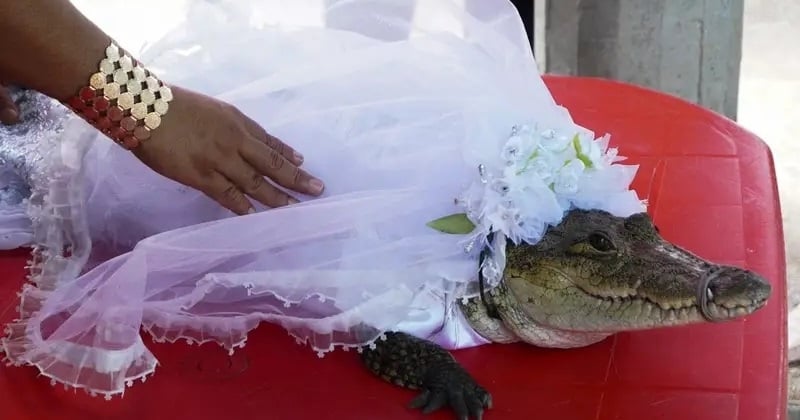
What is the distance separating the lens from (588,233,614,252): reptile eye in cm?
97

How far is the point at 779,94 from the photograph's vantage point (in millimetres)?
2826

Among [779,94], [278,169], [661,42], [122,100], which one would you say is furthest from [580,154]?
[779,94]

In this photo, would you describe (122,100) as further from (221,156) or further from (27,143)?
(27,143)

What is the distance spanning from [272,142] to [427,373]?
288 millimetres

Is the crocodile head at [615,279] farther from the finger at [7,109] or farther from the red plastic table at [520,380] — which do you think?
the finger at [7,109]

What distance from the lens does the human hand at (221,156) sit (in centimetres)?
96

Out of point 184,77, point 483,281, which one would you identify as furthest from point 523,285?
point 184,77

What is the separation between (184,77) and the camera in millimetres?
1231

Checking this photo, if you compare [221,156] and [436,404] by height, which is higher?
[221,156]

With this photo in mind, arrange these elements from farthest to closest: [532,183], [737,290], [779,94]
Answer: [779,94]
[532,183]
[737,290]

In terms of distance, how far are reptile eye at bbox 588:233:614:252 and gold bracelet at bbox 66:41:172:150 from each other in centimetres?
44

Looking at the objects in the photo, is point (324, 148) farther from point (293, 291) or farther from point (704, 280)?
point (704, 280)

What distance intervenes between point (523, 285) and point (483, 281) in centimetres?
4

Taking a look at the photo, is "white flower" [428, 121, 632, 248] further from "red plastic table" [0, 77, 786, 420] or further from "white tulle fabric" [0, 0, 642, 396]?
"red plastic table" [0, 77, 786, 420]
